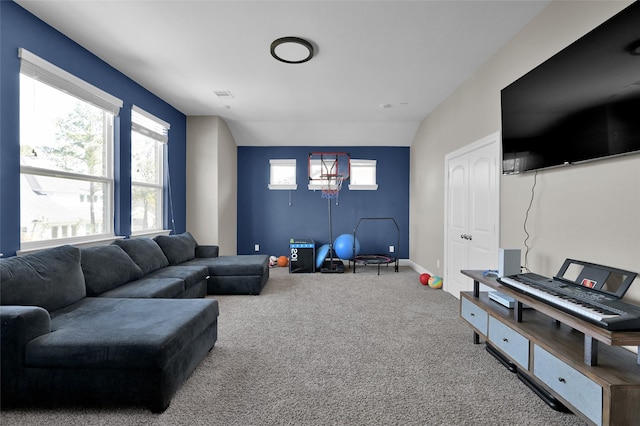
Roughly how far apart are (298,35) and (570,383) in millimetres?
3192

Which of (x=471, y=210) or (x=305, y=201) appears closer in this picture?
(x=471, y=210)

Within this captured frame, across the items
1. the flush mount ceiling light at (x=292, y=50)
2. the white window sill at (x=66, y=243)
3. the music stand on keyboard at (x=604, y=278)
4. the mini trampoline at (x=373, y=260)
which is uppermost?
the flush mount ceiling light at (x=292, y=50)

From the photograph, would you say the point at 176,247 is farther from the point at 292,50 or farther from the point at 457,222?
the point at 457,222

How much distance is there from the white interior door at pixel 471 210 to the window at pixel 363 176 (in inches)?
88.2

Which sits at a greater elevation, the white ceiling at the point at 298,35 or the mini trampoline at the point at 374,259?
the white ceiling at the point at 298,35

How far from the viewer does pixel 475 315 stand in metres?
2.51

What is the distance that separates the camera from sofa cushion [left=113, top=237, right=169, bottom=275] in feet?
11.1

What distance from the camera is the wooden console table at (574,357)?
51.4 inches

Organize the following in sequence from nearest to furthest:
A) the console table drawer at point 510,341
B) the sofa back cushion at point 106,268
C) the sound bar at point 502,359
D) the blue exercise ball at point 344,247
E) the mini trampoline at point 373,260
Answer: the console table drawer at point 510,341 < the sound bar at point 502,359 < the sofa back cushion at point 106,268 < the mini trampoline at point 373,260 < the blue exercise ball at point 344,247

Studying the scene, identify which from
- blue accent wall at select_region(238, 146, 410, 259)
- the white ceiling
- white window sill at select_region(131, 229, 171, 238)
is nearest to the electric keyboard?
the white ceiling

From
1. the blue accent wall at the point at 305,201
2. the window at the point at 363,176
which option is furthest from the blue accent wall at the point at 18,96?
the window at the point at 363,176

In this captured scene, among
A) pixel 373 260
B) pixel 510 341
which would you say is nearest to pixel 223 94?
pixel 373 260

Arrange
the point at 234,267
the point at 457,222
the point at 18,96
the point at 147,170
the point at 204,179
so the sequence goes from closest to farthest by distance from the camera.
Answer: the point at 18,96 → the point at 457,222 → the point at 234,267 → the point at 147,170 → the point at 204,179

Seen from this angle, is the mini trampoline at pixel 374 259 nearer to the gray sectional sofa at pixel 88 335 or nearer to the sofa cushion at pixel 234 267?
the sofa cushion at pixel 234 267
